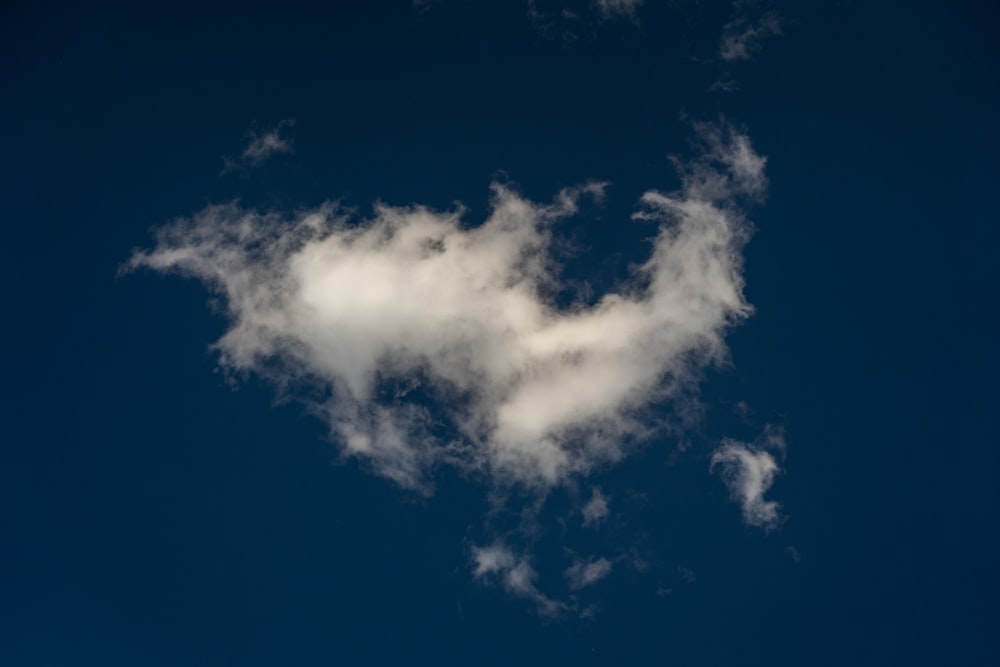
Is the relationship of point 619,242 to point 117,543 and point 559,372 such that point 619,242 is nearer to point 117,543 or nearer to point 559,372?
point 559,372

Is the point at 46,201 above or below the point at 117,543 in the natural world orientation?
above

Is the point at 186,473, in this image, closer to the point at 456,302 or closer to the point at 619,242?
the point at 456,302

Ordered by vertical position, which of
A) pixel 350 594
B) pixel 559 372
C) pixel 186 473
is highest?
pixel 559 372

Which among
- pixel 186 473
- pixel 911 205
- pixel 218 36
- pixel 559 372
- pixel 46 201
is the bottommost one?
pixel 186 473

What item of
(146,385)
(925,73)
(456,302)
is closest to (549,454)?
(456,302)

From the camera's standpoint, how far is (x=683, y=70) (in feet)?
320

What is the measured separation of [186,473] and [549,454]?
42595mm

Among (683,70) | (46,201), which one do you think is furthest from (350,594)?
(683,70)

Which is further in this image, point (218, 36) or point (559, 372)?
point (218, 36)

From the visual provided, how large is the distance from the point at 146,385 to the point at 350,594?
1356 inches

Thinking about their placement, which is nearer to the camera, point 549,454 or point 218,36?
point 549,454

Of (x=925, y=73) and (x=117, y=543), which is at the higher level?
(x=925, y=73)

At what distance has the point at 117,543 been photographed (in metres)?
91.5

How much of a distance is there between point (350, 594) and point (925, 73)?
9288 centimetres
